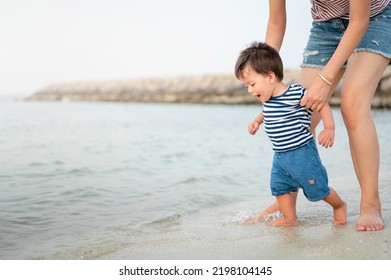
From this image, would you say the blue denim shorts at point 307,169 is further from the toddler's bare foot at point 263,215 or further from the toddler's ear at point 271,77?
the toddler's bare foot at point 263,215

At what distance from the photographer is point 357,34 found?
2561 millimetres

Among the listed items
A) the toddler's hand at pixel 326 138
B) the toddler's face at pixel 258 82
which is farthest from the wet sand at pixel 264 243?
the toddler's face at pixel 258 82

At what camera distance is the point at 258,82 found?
8.65 feet

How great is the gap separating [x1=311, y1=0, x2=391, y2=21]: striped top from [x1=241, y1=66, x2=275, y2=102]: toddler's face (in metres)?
0.52

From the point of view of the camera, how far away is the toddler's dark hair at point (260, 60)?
2600mm

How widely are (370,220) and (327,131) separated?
0.48 metres

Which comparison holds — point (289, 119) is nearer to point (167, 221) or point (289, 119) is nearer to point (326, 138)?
point (326, 138)

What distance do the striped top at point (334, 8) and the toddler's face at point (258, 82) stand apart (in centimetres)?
52

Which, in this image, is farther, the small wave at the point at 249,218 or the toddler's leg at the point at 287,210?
the small wave at the point at 249,218

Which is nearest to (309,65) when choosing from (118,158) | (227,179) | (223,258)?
(223,258)

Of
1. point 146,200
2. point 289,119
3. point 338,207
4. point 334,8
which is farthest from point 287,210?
point 146,200

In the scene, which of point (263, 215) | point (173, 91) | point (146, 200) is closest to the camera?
point (263, 215)

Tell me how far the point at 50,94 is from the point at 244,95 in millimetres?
25935
